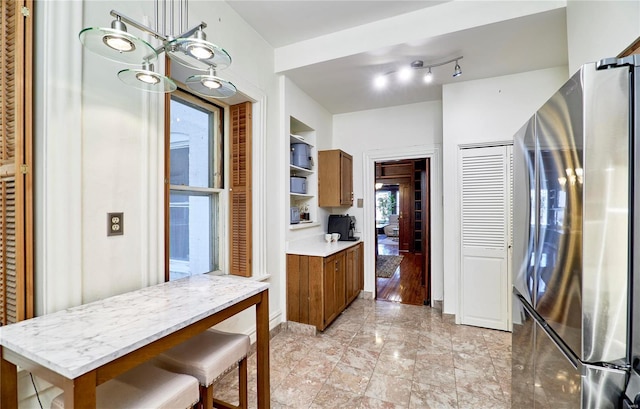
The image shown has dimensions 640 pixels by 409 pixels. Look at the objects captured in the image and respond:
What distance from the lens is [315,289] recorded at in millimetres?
2900

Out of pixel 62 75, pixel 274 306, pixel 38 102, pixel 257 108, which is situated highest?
pixel 257 108

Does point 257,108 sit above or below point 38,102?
above

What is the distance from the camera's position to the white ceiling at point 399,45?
7.41 feet

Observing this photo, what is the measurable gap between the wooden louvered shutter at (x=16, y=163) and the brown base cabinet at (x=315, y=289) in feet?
6.84

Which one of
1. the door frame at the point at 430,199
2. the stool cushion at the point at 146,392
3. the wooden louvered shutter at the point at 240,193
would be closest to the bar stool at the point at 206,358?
the stool cushion at the point at 146,392

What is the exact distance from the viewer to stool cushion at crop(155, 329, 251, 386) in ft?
4.36

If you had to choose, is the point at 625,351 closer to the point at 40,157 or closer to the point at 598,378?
the point at 598,378

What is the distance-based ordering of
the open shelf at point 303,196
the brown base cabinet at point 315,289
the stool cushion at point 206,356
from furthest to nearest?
the open shelf at point 303,196
the brown base cabinet at point 315,289
the stool cushion at point 206,356

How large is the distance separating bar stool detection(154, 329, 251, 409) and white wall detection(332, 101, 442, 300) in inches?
111

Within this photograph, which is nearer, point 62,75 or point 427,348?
point 62,75

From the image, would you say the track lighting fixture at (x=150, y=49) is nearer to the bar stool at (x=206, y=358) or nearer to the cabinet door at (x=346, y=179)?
the bar stool at (x=206, y=358)

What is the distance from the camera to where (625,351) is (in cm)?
90

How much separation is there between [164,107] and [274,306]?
2103 mm

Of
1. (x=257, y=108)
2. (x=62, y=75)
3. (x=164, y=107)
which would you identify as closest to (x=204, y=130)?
(x=257, y=108)
